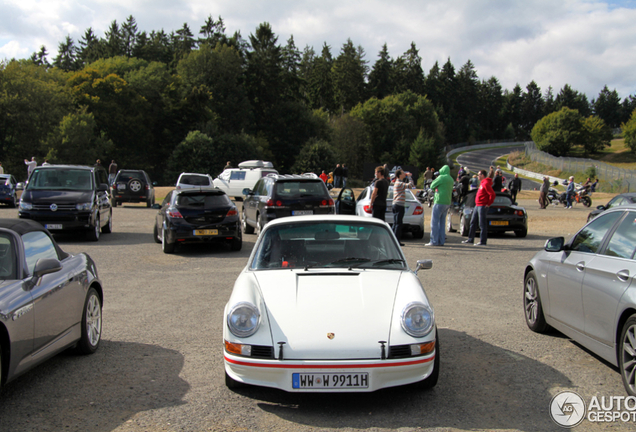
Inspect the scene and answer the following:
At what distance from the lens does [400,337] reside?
425 centimetres

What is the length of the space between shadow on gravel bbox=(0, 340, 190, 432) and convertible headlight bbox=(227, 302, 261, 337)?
0.74 metres

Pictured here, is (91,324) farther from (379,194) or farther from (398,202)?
(398,202)

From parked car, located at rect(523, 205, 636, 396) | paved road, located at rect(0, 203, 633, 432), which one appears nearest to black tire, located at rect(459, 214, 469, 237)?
paved road, located at rect(0, 203, 633, 432)

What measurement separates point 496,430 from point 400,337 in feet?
2.95

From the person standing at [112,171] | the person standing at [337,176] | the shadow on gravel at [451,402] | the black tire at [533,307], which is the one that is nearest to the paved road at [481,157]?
the person standing at [337,176]

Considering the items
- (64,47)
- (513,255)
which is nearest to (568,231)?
(513,255)

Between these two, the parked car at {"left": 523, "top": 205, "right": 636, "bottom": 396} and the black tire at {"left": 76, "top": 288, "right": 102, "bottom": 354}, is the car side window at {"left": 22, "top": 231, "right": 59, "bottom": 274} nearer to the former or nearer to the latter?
the black tire at {"left": 76, "top": 288, "right": 102, "bottom": 354}

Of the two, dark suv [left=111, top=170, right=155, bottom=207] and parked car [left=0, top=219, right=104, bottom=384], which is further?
dark suv [left=111, top=170, right=155, bottom=207]

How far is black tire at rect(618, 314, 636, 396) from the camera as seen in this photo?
436 centimetres

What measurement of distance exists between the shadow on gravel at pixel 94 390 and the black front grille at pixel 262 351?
778mm

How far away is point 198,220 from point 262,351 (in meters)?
9.49

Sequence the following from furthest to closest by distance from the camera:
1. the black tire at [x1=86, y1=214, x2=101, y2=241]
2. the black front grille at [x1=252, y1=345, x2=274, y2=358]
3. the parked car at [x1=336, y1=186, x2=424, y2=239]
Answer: the parked car at [x1=336, y1=186, x2=424, y2=239] < the black tire at [x1=86, y1=214, x2=101, y2=241] < the black front grille at [x1=252, y1=345, x2=274, y2=358]

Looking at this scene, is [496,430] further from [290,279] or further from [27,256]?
[27,256]

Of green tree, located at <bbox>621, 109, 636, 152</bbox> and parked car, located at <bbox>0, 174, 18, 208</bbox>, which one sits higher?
green tree, located at <bbox>621, 109, 636, 152</bbox>
